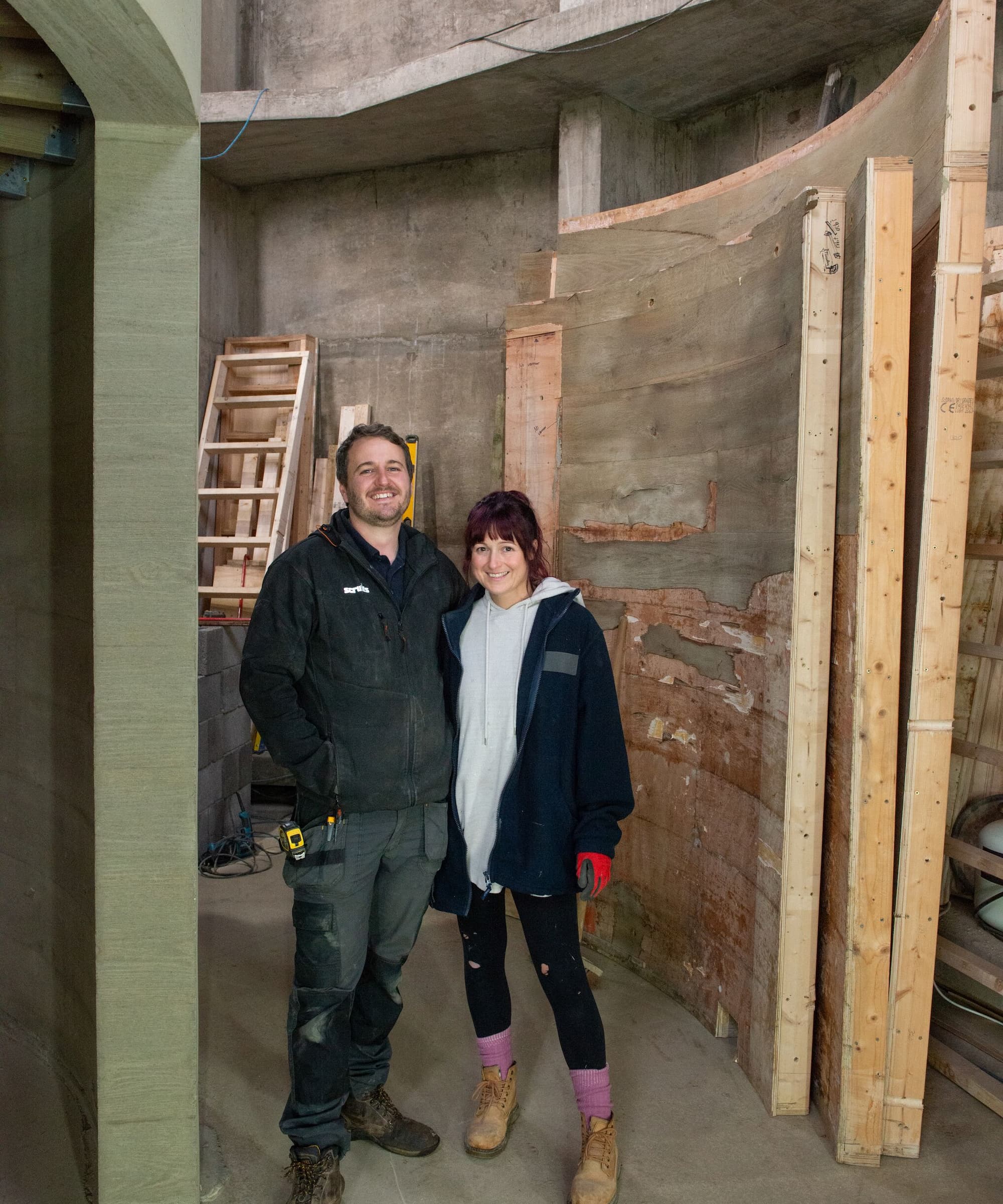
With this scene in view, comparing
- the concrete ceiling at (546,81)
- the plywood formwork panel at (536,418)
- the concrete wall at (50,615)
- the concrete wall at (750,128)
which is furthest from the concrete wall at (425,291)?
the concrete wall at (50,615)

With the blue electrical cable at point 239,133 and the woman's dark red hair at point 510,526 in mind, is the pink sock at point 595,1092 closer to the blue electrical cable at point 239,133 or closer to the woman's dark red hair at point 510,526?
the woman's dark red hair at point 510,526

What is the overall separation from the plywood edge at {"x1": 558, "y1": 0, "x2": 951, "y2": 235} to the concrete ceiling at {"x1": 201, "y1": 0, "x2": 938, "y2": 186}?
107cm

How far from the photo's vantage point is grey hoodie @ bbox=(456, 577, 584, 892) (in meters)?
2.16

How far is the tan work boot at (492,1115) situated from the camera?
7.49 ft

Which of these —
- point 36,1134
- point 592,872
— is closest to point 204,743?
point 36,1134

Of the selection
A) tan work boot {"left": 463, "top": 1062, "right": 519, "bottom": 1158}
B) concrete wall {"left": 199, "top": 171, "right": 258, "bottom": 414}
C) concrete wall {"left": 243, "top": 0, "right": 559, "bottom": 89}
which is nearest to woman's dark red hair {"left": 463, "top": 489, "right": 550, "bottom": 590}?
tan work boot {"left": 463, "top": 1062, "right": 519, "bottom": 1158}

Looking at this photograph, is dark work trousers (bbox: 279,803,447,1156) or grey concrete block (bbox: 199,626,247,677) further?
grey concrete block (bbox: 199,626,247,677)

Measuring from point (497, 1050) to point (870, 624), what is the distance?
146 centimetres

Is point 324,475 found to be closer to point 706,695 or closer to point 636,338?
point 636,338

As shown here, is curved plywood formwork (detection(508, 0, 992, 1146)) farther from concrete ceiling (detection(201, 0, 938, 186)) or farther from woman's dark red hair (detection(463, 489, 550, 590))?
concrete ceiling (detection(201, 0, 938, 186))

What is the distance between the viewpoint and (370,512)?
2127 millimetres

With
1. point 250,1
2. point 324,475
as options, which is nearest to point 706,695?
point 324,475

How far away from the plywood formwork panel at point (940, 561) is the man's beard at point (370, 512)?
128 centimetres

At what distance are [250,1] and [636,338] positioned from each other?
4.17 meters
